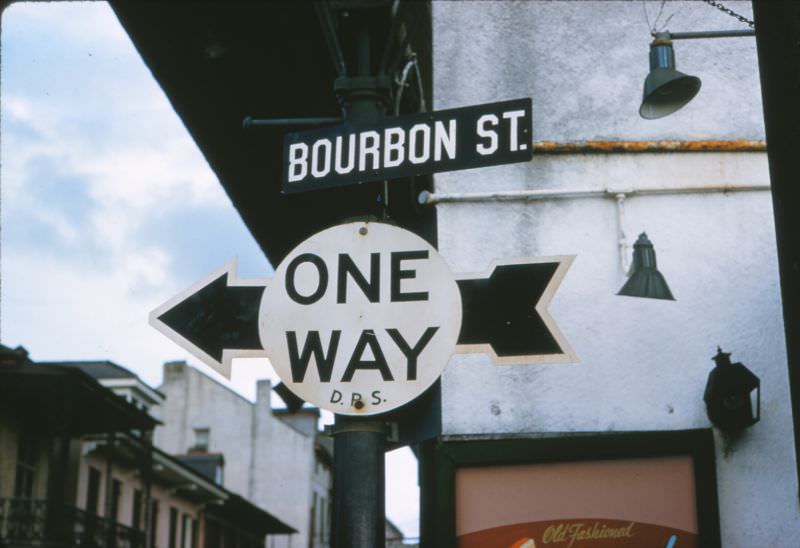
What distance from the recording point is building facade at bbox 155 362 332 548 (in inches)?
1972

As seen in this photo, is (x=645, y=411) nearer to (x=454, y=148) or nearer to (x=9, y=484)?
(x=454, y=148)

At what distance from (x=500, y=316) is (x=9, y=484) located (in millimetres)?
A: 23850

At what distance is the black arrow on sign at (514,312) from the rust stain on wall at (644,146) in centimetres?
529

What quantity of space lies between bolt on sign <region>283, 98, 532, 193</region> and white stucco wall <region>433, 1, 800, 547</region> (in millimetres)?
4509

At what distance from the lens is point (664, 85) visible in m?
7.80

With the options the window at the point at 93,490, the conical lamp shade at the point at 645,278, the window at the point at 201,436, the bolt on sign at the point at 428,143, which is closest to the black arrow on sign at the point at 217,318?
the bolt on sign at the point at 428,143

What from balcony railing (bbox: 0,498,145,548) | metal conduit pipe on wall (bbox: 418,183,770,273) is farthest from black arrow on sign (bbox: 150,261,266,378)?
balcony railing (bbox: 0,498,145,548)

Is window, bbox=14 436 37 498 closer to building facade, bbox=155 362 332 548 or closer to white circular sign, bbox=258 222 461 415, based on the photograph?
building facade, bbox=155 362 332 548

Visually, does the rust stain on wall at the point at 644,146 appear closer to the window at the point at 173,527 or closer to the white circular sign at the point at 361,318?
the white circular sign at the point at 361,318

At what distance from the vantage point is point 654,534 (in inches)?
313

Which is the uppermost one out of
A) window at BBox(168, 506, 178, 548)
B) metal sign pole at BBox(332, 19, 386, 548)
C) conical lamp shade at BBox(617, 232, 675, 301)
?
window at BBox(168, 506, 178, 548)

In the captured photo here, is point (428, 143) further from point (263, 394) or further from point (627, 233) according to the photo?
point (263, 394)

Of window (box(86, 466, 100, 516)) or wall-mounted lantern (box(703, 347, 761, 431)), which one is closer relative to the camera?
wall-mounted lantern (box(703, 347, 761, 431))

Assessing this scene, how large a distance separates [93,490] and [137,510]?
10.4 feet
